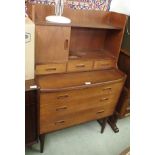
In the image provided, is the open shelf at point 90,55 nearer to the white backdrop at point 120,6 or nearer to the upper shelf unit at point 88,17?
the upper shelf unit at point 88,17

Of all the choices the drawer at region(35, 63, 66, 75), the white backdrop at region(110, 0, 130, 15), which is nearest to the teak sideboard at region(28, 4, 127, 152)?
the drawer at region(35, 63, 66, 75)

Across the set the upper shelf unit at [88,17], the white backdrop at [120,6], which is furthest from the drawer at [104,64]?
the white backdrop at [120,6]

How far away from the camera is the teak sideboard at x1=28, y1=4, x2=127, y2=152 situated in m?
1.42

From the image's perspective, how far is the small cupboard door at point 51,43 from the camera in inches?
54.5

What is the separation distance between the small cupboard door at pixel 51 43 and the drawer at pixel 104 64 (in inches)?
15.0

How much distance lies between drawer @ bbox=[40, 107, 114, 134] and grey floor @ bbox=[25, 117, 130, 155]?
1.02 feet

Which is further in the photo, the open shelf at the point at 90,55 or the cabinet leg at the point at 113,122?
the cabinet leg at the point at 113,122

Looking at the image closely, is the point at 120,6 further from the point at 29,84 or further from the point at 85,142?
the point at 85,142

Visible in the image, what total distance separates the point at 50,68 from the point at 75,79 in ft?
0.82

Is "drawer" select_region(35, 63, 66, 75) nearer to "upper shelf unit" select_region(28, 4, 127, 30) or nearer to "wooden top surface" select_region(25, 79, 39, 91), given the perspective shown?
"wooden top surface" select_region(25, 79, 39, 91)

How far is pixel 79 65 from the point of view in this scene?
5.52 feet
